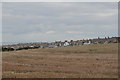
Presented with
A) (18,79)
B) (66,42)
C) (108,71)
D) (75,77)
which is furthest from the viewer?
(66,42)

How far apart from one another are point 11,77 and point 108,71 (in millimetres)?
8831

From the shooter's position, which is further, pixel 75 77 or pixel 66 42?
pixel 66 42

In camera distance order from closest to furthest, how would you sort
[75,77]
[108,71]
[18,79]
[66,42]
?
[18,79] < [75,77] < [108,71] < [66,42]

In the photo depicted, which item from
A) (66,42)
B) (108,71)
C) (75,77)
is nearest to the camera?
(75,77)

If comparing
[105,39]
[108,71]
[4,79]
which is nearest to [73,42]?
[105,39]

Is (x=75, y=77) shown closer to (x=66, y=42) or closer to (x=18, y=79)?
(x=18, y=79)

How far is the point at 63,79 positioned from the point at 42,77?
60.0 inches

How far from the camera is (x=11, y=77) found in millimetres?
24219

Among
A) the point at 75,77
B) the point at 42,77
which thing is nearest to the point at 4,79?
the point at 42,77

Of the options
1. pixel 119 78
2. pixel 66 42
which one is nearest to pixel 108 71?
pixel 119 78

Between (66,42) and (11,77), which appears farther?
(66,42)

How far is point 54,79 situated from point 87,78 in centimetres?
211

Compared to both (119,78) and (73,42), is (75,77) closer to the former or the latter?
(119,78)

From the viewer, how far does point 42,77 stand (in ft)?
80.3
